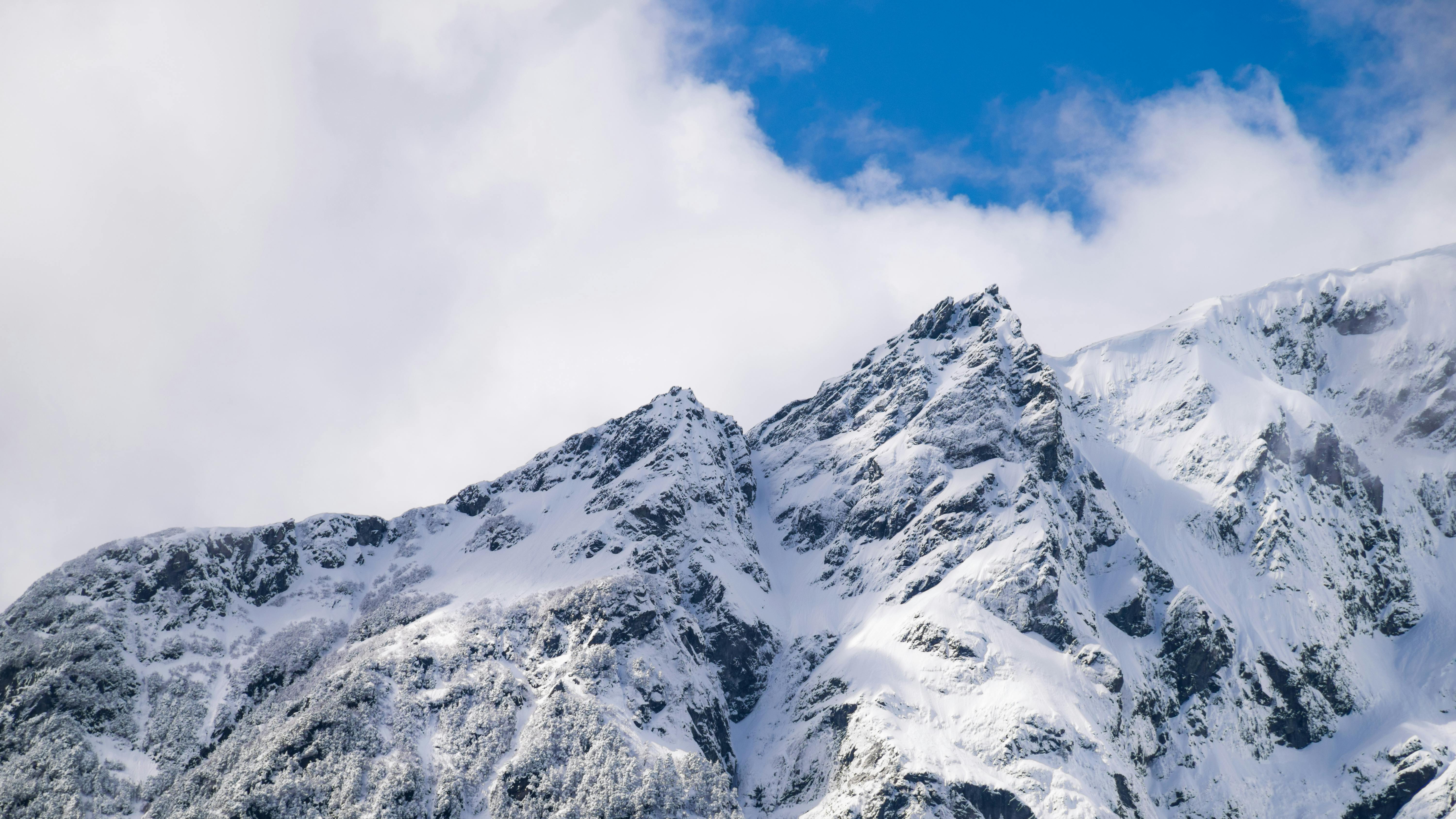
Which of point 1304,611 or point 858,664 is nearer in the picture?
point 858,664

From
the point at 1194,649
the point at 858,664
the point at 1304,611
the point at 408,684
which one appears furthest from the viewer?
the point at 1304,611

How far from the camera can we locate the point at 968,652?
500 ft

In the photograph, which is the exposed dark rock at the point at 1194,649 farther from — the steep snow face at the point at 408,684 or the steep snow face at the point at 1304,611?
the steep snow face at the point at 408,684

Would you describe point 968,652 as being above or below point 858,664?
below

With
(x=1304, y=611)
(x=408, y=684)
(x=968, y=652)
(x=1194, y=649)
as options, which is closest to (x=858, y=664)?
(x=968, y=652)

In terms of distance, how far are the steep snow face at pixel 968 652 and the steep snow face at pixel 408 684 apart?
12.1 metres

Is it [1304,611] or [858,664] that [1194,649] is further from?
[858,664]

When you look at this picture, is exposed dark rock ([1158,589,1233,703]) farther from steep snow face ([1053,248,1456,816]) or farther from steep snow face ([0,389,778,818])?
steep snow face ([0,389,778,818])

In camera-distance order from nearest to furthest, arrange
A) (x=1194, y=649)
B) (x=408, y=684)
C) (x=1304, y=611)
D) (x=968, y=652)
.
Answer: (x=968, y=652)
(x=408, y=684)
(x=1194, y=649)
(x=1304, y=611)

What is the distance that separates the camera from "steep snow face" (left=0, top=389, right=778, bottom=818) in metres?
139

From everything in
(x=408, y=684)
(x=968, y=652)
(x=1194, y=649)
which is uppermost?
(x=408, y=684)

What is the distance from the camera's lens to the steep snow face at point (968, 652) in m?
136

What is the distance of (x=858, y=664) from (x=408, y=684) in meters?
67.8

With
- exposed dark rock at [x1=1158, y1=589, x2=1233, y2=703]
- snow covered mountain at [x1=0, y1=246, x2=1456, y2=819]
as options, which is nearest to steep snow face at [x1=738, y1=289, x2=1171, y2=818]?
snow covered mountain at [x1=0, y1=246, x2=1456, y2=819]
